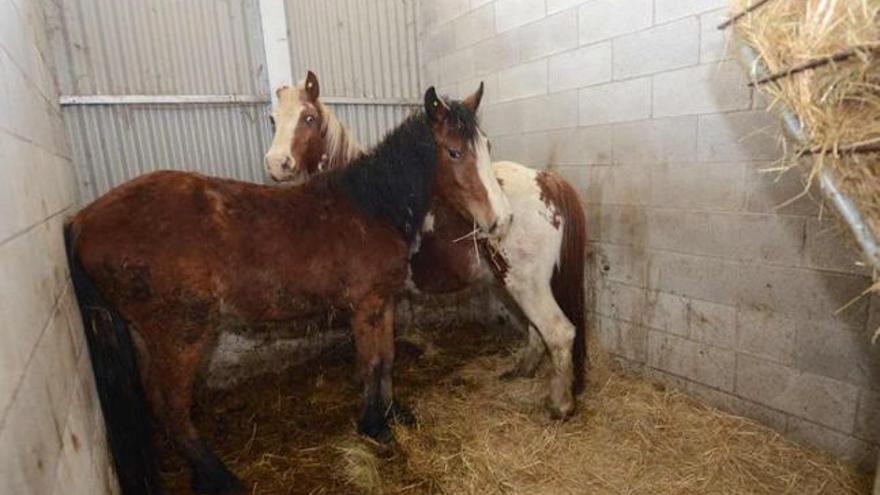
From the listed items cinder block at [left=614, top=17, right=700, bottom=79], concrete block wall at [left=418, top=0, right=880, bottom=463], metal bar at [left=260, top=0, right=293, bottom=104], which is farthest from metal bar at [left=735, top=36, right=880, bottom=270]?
metal bar at [left=260, top=0, right=293, bottom=104]

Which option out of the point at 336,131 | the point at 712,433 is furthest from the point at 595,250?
the point at 336,131

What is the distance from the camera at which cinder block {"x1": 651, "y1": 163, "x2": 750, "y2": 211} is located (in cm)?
213

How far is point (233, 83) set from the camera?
120 inches

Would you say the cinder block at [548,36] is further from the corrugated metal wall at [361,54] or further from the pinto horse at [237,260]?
the corrugated metal wall at [361,54]

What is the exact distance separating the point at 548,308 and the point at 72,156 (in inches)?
113

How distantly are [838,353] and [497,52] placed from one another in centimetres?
265

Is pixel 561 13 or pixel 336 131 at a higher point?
pixel 561 13

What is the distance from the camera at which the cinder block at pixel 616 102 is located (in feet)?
7.97

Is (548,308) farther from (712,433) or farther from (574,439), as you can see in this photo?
(712,433)

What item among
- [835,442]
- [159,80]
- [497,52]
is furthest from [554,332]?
[159,80]

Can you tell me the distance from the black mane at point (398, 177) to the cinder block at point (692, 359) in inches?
63.7

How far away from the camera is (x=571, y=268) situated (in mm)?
2531

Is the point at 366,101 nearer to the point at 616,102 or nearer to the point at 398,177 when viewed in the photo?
the point at 398,177

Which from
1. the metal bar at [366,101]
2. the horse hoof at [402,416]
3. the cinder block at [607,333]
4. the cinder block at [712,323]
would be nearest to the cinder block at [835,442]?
the cinder block at [712,323]
